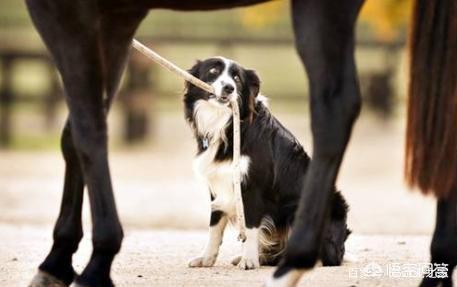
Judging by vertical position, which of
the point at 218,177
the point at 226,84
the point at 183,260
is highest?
the point at 226,84

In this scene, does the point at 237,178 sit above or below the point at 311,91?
below

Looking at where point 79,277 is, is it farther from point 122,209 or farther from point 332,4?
point 122,209

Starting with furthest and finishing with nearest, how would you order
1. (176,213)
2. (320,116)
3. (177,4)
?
(176,213) < (177,4) < (320,116)

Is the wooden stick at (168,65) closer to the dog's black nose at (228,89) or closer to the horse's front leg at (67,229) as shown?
the dog's black nose at (228,89)

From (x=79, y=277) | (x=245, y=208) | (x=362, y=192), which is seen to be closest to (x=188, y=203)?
(x=362, y=192)

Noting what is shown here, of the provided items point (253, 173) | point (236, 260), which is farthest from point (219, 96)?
point (236, 260)

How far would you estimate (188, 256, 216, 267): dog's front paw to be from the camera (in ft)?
18.2

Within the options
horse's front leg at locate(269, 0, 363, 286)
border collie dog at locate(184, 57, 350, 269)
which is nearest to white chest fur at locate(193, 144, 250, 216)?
border collie dog at locate(184, 57, 350, 269)

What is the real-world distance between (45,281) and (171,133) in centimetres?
1512

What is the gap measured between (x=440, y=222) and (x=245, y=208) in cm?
182

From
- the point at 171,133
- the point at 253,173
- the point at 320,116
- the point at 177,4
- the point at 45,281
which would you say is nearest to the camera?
the point at 320,116

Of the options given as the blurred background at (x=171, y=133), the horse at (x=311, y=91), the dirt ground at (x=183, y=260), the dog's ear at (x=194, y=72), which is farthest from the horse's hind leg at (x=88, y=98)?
the blurred background at (x=171, y=133)

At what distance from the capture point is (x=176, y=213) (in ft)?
33.0

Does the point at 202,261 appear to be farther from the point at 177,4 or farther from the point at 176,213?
the point at 176,213
